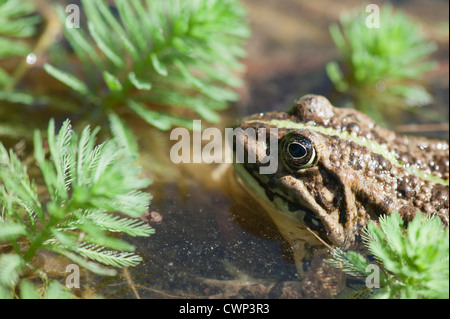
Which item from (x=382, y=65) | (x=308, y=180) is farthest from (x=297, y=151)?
(x=382, y=65)

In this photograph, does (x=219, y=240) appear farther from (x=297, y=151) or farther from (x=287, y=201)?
(x=297, y=151)

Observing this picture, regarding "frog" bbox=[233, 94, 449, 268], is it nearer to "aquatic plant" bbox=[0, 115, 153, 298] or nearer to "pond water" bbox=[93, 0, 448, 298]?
"pond water" bbox=[93, 0, 448, 298]

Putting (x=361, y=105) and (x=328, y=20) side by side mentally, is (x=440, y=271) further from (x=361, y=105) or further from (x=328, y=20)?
(x=328, y=20)

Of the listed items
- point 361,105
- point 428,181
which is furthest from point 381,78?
point 428,181
